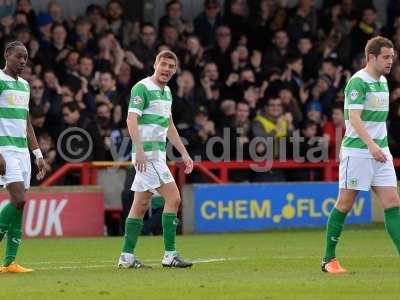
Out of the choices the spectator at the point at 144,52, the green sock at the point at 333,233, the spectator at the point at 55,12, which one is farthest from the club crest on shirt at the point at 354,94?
the spectator at the point at 55,12

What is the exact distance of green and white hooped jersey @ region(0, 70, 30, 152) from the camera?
12500 mm

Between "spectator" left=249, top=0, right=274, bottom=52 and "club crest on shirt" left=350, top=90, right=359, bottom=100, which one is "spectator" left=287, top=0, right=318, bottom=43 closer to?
"spectator" left=249, top=0, right=274, bottom=52

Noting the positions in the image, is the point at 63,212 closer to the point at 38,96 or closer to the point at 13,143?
the point at 38,96

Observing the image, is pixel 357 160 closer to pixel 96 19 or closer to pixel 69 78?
pixel 69 78

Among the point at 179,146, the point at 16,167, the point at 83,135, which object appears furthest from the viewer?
the point at 83,135

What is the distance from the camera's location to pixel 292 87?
2327 cm

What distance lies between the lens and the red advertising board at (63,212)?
2002cm

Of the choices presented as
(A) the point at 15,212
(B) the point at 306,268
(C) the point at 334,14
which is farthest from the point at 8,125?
(C) the point at 334,14

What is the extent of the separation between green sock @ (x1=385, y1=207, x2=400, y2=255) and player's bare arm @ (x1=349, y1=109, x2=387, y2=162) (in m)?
0.64

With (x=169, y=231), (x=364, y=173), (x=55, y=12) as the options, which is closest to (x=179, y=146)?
(x=169, y=231)

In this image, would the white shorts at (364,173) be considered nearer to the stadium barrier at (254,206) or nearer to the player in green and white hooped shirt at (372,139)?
the player in green and white hooped shirt at (372,139)

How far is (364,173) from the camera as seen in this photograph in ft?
39.3

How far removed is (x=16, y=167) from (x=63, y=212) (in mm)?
7874

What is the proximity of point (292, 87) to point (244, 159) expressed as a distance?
242 centimetres
